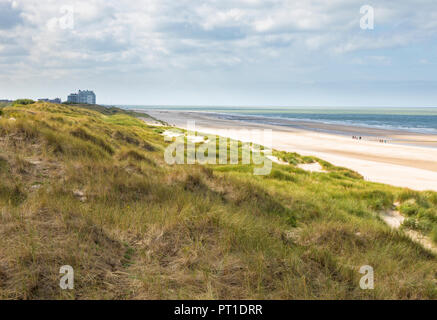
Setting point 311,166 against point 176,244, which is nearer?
point 176,244

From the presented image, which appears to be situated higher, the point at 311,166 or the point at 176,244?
the point at 176,244

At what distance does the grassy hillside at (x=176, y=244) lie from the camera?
3.79 m

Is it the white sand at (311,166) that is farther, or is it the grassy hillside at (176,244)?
the white sand at (311,166)

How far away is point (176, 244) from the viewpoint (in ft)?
15.9

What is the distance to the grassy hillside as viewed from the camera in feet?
12.4

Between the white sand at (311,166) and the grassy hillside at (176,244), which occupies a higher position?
the grassy hillside at (176,244)

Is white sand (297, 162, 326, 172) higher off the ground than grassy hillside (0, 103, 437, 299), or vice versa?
grassy hillside (0, 103, 437, 299)

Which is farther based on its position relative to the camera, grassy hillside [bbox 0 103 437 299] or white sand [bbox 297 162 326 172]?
white sand [bbox 297 162 326 172]

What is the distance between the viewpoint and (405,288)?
3.95m
